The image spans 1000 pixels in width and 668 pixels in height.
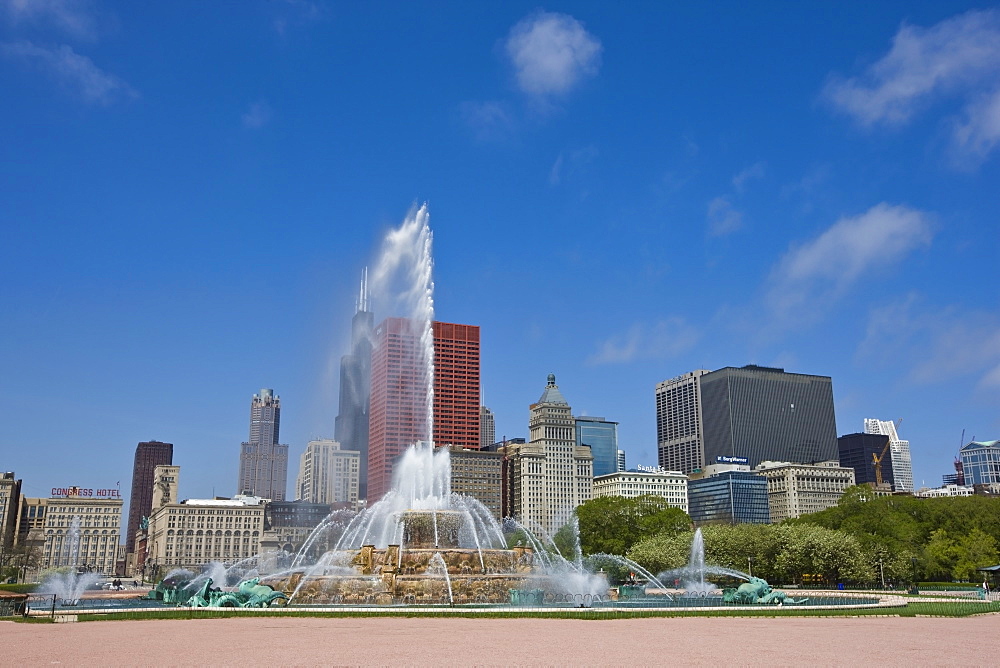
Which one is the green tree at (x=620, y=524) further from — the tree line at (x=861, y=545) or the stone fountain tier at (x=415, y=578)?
the stone fountain tier at (x=415, y=578)

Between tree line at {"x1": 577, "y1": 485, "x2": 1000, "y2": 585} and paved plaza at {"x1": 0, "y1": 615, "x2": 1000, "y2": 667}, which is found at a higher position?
tree line at {"x1": 577, "y1": 485, "x2": 1000, "y2": 585}

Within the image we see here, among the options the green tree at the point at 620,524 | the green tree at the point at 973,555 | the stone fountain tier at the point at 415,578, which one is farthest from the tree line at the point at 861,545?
the stone fountain tier at the point at 415,578

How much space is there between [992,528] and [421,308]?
72254 millimetres

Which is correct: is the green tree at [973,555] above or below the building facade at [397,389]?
below

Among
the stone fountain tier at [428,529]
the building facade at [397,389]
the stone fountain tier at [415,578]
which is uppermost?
the building facade at [397,389]

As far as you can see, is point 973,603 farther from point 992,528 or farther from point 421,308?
point 992,528

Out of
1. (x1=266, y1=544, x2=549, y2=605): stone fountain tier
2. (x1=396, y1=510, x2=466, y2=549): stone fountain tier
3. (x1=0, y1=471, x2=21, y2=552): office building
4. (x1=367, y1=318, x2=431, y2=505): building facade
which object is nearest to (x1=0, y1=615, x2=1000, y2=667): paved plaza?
(x1=266, y1=544, x2=549, y2=605): stone fountain tier

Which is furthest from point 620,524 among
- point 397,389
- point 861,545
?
point 397,389

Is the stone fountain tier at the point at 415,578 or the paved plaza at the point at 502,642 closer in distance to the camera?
the paved plaza at the point at 502,642

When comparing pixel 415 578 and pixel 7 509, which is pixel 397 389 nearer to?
pixel 7 509

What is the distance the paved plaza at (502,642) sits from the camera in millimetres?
23875

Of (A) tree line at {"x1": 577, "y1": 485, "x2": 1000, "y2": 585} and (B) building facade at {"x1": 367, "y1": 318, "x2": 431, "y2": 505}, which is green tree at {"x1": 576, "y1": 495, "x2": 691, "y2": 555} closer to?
(A) tree line at {"x1": 577, "y1": 485, "x2": 1000, "y2": 585}

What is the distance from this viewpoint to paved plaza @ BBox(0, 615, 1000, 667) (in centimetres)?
2388

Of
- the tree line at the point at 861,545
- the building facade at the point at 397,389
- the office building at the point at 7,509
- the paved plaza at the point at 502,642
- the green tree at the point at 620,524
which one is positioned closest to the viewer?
the paved plaza at the point at 502,642
